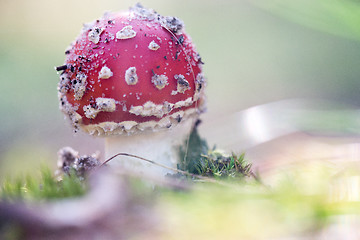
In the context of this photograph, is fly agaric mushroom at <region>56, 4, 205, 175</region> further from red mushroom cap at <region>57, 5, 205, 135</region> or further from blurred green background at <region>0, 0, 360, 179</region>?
blurred green background at <region>0, 0, 360, 179</region>

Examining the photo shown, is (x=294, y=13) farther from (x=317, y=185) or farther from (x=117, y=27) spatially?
(x=317, y=185)

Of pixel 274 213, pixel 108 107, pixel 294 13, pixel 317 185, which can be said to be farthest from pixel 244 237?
pixel 294 13

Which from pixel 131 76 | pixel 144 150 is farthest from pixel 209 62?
pixel 131 76

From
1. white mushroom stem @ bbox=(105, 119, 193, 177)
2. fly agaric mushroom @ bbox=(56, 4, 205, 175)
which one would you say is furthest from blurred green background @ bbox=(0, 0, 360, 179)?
fly agaric mushroom @ bbox=(56, 4, 205, 175)

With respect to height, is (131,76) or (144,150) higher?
(131,76)

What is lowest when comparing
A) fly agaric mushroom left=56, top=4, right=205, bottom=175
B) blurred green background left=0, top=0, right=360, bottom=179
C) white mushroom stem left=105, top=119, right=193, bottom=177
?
white mushroom stem left=105, top=119, right=193, bottom=177

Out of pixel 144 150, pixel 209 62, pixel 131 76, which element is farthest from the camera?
pixel 209 62

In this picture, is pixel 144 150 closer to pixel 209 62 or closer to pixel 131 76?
pixel 131 76
